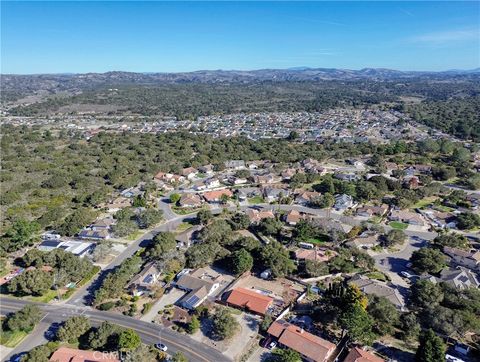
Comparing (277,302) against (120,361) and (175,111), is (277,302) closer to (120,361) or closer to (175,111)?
(120,361)

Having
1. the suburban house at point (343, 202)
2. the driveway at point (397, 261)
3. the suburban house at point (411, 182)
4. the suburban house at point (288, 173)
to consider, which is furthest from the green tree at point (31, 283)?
the suburban house at point (411, 182)

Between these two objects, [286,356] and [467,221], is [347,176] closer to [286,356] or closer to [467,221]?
[467,221]

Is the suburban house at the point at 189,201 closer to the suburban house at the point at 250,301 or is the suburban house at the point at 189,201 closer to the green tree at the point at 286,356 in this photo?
the suburban house at the point at 250,301

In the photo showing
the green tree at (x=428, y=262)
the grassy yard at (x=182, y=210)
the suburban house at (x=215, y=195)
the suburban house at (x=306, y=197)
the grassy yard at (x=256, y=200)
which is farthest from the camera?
the grassy yard at (x=256, y=200)

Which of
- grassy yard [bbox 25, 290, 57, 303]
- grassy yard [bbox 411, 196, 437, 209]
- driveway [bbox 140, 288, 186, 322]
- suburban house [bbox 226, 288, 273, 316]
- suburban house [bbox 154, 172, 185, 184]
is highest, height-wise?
suburban house [bbox 154, 172, 185, 184]

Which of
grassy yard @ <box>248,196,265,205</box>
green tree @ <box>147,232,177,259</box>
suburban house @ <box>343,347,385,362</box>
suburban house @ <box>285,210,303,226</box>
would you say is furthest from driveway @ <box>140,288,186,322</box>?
grassy yard @ <box>248,196,265,205</box>

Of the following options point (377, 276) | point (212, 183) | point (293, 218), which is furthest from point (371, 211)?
point (212, 183)

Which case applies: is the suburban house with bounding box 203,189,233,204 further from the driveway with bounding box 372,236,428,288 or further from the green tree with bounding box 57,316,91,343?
the green tree with bounding box 57,316,91,343
